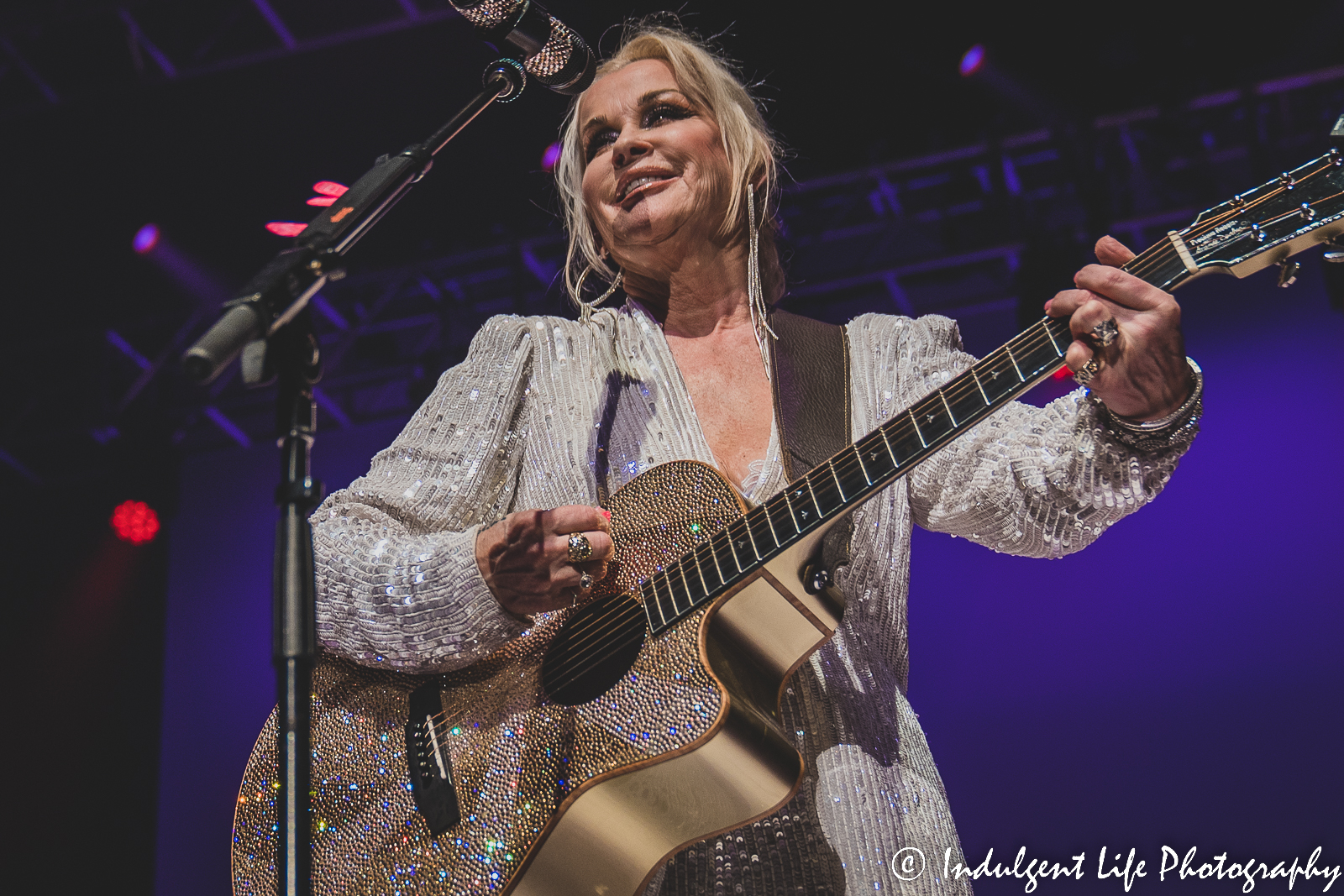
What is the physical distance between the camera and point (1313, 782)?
520 cm

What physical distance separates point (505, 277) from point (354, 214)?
5.80 meters

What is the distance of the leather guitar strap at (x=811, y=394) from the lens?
1944 millimetres

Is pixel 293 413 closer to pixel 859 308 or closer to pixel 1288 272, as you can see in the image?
pixel 1288 272

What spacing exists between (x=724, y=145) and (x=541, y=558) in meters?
1.18

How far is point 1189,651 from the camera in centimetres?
555

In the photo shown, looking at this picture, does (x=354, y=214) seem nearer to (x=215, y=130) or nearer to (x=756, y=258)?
(x=756, y=258)

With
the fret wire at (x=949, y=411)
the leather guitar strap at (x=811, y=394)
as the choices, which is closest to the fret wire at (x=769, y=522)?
the leather guitar strap at (x=811, y=394)

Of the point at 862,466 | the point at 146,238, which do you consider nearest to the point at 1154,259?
the point at 862,466

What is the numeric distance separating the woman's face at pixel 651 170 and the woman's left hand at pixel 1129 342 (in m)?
0.98

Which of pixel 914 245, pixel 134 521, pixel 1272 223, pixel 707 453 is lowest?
pixel 1272 223

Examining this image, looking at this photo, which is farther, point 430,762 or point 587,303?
point 587,303

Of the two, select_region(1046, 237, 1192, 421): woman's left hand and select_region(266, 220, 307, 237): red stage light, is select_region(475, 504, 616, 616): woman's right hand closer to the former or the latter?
select_region(1046, 237, 1192, 421): woman's left hand

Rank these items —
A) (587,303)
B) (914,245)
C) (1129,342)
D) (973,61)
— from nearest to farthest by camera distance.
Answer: (1129,342) → (587,303) → (973,61) → (914,245)

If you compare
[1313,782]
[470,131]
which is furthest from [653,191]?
[1313,782]
